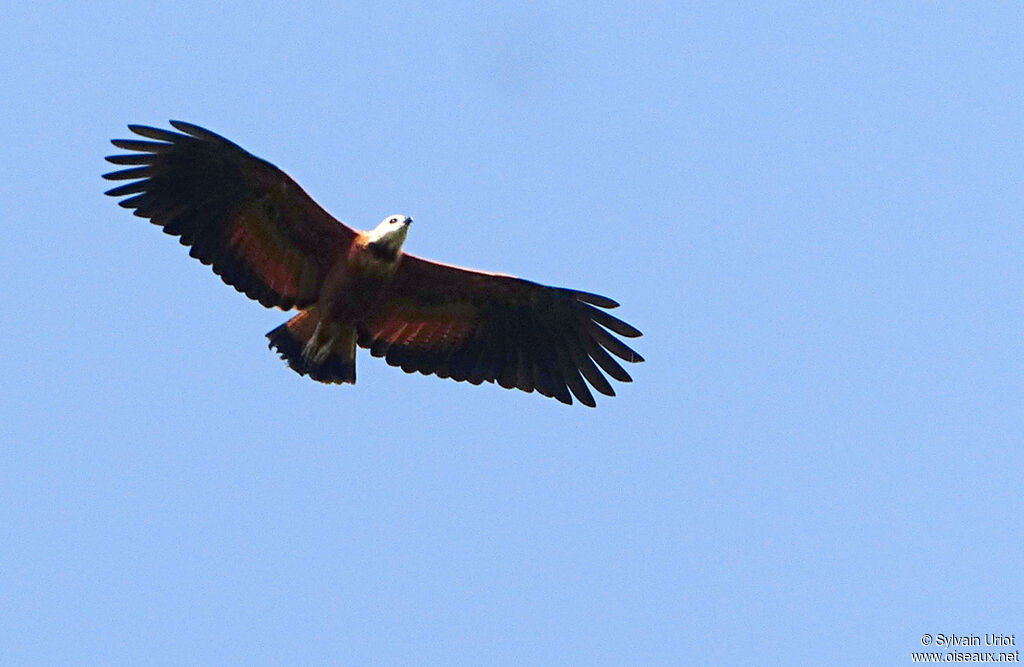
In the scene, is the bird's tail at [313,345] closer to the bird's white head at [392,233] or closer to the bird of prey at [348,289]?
the bird of prey at [348,289]

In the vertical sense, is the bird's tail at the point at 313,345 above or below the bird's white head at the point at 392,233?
below

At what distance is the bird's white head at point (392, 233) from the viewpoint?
1425 cm

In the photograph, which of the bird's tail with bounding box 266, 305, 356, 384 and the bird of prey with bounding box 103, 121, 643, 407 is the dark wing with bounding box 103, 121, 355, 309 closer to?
the bird of prey with bounding box 103, 121, 643, 407

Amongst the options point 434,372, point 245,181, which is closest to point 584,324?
point 434,372

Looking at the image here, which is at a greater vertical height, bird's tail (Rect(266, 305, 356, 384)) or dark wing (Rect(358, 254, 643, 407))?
dark wing (Rect(358, 254, 643, 407))

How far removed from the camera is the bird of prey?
14.4 metres

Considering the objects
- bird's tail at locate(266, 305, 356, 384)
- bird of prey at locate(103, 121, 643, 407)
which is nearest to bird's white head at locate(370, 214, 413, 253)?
bird of prey at locate(103, 121, 643, 407)

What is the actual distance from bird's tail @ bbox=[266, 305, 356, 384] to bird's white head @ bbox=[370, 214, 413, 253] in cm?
129

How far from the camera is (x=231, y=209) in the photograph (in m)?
14.6

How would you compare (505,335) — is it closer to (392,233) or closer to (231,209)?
(392,233)

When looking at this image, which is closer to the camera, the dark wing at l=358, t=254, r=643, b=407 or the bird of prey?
the bird of prey

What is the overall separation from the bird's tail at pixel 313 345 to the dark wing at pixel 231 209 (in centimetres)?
39

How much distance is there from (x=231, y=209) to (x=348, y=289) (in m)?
1.66

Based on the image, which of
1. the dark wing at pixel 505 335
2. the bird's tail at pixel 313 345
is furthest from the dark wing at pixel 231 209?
the dark wing at pixel 505 335
